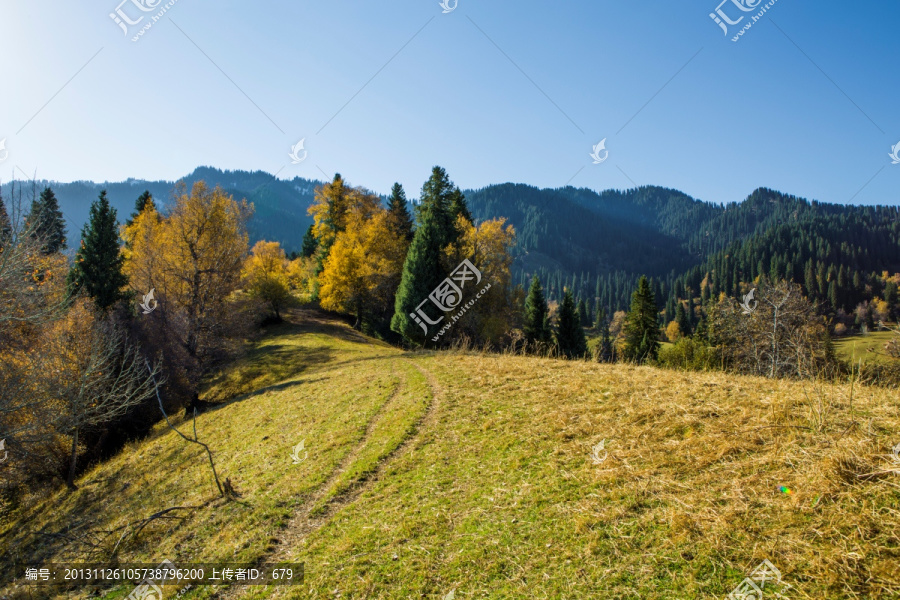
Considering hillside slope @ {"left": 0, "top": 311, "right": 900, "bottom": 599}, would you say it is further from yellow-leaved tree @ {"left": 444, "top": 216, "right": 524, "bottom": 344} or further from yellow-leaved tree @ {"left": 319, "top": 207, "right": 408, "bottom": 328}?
yellow-leaved tree @ {"left": 319, "top": 207, "right": 408, "bottom": 328}

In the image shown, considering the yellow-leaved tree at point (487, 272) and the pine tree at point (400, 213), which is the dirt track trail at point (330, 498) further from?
the pine tree at point (400, 213)

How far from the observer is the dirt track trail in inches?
290

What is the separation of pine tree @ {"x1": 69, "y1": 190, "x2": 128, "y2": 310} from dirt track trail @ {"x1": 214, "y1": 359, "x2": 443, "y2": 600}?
34.4 meters

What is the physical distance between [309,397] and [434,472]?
11.5m

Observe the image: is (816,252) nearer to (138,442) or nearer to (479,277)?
(479,277)

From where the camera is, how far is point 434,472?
8836 millimetres

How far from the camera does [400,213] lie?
48.5 meters

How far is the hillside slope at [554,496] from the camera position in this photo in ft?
15.0

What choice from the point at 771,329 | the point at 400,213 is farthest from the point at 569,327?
the point at 771,329

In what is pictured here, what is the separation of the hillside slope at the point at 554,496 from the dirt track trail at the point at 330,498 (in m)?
0.05

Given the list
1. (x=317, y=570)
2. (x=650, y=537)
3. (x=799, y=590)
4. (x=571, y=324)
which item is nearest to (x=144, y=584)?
(x=317, y=570)

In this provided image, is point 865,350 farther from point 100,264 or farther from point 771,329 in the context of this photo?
point 100,264

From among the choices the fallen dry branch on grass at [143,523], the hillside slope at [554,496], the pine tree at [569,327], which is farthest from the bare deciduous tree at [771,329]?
the fallen dry branch on grass at [143,523]

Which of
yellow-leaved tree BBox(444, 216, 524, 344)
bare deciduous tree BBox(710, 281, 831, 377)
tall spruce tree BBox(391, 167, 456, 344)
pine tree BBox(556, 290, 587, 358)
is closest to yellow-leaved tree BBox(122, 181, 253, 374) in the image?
tall spruce tree BBox(391, 167, 456, 344)
